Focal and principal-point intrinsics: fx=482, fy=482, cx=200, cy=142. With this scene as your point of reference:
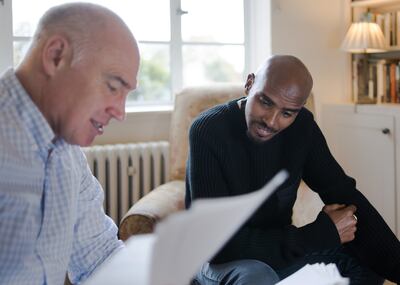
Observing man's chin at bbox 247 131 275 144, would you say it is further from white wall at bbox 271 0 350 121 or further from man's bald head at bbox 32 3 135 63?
white wall at bbox 271 0 350 121

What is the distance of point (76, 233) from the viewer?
101 centimetres

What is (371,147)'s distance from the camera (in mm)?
2734

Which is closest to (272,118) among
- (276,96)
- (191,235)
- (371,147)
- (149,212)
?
(276,96)

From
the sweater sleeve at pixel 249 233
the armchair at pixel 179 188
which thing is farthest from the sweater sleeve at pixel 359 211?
the armchair at pixel 179 188

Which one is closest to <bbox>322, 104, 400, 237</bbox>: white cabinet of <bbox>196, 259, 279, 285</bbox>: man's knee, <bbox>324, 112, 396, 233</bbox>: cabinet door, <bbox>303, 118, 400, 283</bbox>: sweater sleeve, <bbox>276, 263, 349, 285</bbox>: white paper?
<bbox>324, 112, 396, 233</bbox>: cabinet door

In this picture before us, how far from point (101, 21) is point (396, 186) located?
220cm

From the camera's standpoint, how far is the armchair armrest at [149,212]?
162 cm

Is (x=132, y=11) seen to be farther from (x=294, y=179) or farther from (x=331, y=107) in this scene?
(x=294, y=179)

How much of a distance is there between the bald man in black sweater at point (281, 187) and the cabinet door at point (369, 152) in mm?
1236

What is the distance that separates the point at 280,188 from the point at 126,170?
3.79ft

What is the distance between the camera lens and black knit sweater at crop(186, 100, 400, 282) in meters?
1.30

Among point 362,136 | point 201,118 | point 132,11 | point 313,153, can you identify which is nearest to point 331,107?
point 362,136

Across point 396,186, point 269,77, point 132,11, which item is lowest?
point 396,186

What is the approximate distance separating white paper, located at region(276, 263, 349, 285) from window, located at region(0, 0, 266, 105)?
6.51 feet
